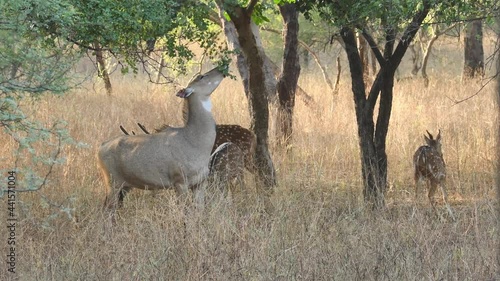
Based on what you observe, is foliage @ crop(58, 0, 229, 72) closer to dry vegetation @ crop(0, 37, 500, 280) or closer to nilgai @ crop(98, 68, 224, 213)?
nilgai @ crop(98, 68, 224, 213)

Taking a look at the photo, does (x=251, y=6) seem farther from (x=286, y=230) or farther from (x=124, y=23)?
(x=286, y=230)

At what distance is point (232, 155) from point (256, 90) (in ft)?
3.27

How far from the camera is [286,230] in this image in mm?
6195

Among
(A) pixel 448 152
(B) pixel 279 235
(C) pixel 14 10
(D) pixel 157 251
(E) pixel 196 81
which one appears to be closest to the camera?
(C) pixel 14 10

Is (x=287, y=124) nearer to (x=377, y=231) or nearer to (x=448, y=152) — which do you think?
(x=448, y=152)

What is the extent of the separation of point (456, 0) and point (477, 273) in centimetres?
231

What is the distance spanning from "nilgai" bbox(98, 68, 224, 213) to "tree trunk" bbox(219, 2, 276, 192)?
1.29 metres

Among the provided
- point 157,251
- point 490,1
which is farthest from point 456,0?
point 157,251

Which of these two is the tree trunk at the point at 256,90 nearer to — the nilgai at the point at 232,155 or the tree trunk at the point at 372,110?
the nilgai at the point at 232,155

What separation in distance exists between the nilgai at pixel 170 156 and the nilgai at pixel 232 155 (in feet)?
1.16

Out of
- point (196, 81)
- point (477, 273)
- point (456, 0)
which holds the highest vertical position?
point (456, 0)

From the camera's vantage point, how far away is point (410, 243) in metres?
5.98

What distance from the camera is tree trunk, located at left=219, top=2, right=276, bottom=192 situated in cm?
856

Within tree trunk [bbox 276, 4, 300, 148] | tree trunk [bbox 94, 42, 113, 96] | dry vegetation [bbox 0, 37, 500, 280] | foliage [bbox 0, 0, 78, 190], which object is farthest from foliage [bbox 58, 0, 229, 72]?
tree trunk [bbox 276, 4, 300, 148]
